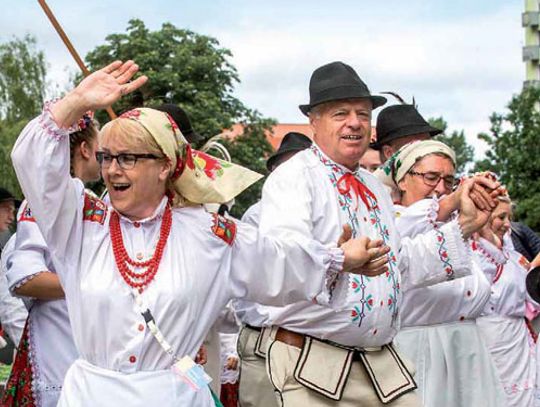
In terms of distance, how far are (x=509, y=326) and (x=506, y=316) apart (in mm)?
69

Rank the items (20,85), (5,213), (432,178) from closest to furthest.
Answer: (432,178) < (5,213) < (20,85)

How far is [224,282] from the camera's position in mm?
4203

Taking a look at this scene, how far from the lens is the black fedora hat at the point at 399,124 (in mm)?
7109

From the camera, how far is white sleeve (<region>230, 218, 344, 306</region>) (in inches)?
169

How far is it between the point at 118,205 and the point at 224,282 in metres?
0.49

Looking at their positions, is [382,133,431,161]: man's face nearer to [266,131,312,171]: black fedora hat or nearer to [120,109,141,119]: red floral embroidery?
[266,131,312,171]: black fedora hat

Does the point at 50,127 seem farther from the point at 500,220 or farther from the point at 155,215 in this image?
the point at 500,220

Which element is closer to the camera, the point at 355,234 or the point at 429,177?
the point at 355,234

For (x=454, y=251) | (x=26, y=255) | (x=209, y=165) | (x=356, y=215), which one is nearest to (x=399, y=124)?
(x=454, y=251)

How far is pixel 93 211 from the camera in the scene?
13.5 feet

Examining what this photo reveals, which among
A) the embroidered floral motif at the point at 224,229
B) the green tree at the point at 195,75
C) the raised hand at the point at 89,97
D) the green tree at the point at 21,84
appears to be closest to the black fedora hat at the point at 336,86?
the embroidered floral motif at the point at 224,229

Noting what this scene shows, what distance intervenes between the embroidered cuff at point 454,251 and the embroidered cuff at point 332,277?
3.48 ft

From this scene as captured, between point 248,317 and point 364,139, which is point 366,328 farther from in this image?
point 248,317

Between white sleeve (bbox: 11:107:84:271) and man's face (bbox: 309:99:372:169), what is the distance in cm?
168
